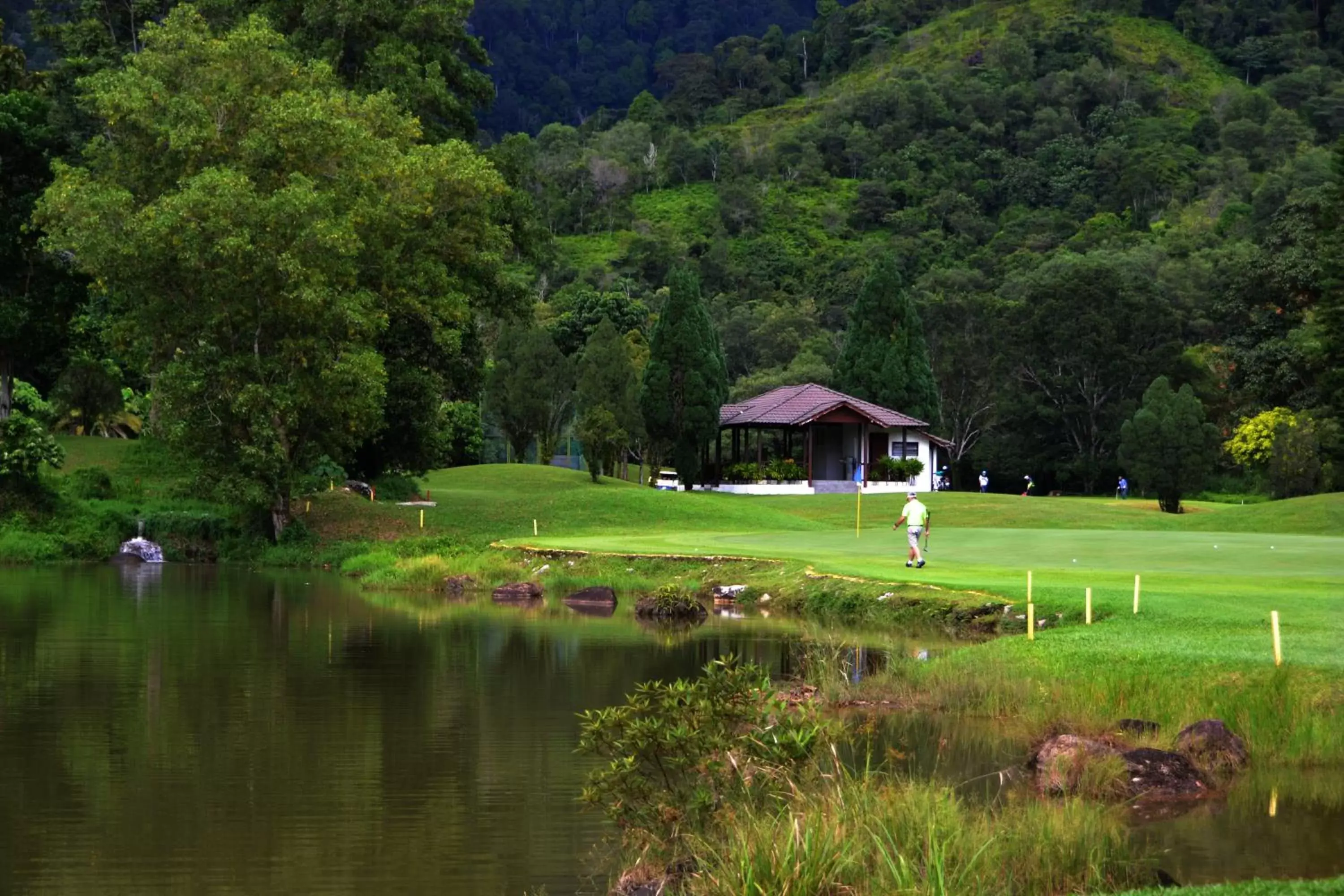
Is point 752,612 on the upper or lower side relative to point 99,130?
lower

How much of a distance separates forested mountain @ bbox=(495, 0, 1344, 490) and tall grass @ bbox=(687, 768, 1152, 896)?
52.0 meters

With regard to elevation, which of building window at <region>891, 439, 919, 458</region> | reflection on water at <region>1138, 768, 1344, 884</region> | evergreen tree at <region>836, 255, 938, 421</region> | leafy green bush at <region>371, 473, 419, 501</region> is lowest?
reflection on water at <region>1138, 768, 1344, 884</region>

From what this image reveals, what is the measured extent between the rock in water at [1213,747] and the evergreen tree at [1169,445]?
55786 mm

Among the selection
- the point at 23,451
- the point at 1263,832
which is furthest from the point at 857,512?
the point at 1263,832

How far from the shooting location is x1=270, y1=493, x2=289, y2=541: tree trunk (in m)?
51.0

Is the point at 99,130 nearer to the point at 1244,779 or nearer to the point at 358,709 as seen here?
the point at 358,709

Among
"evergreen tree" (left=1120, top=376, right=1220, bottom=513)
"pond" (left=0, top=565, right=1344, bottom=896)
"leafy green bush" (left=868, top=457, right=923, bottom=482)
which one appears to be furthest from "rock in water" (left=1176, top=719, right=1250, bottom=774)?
"leafy green bush" (left=868, top=457, right=923, bottom=482)

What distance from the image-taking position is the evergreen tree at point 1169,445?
73.0 metres

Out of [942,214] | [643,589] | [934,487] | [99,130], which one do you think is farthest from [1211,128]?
[643,589]

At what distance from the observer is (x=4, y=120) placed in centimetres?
5653

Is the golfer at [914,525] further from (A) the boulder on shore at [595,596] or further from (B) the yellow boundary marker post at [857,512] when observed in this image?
(B) the yellow boundary marker post at [857,512]

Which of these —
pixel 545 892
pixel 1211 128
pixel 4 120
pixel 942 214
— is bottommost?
pixel 545 892

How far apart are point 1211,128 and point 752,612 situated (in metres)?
152

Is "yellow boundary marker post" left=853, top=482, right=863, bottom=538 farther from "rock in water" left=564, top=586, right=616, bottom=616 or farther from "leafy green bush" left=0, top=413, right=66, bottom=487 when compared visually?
"leafy green bush" left=0, top=413, right=66, bottom=487
